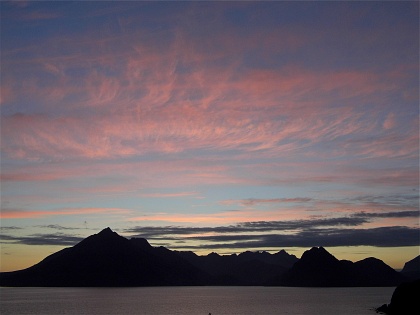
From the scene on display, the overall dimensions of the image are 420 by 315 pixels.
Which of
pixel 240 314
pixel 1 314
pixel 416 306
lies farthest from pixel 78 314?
pixel 416 306

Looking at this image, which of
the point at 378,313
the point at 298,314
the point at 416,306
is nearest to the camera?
the point at 416,306

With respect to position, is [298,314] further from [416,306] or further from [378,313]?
[416,306]

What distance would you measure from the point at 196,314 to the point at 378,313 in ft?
217

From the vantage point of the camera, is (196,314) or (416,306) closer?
(416,306)

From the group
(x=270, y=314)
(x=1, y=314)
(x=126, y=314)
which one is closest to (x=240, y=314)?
(x=270, y=314)

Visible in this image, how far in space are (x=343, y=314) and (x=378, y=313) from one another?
14.7 metres

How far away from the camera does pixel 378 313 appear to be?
187m

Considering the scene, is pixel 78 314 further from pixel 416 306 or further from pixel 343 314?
pixel 416 306

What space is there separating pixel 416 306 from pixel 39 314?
134 meters

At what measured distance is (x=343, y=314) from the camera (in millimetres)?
197000

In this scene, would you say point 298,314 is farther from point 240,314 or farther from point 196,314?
point 196,314

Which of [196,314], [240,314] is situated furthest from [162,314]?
[240,314]

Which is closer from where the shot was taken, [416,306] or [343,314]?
[416,306]

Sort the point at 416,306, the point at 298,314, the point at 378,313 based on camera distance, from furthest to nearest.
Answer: the point at 298,314, the point at 378,313, the point at 416,306
